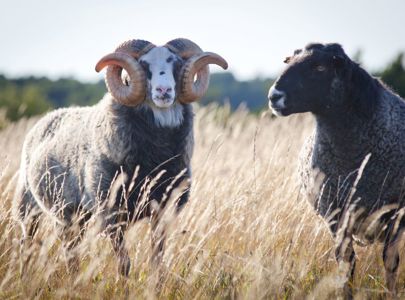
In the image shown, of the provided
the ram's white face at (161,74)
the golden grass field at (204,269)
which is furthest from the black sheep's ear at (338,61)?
the ram's white face at (161,74)

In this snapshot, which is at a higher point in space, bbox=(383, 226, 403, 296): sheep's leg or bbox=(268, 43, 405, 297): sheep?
bbox=(268, 43, 405, 297): sheep

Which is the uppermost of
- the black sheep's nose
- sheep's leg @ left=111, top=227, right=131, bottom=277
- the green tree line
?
the black sheep's nose

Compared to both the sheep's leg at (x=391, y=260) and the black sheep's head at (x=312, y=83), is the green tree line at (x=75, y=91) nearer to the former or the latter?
the black sheep's head at (x=312, y=83)

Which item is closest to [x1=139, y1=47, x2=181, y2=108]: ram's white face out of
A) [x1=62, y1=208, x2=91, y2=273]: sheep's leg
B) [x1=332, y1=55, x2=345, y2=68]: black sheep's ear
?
[x1=62, y1=208, x2=91, y2=273]: sheep's leg

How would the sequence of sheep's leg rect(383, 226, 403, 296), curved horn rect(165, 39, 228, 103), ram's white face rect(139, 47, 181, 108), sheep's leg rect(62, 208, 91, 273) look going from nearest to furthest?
sheep's leg rect(62, 208, 91, 273)
sheep's leg rect(383, 226, 403, 296)
ram's white face rect(139, 47, 181, 108)
curved horn rect(165, 39, 228, 103)

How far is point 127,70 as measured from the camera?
17.1 ft

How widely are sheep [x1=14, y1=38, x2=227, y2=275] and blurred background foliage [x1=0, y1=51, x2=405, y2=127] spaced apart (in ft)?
5.63

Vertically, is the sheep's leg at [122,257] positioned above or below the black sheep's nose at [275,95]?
below

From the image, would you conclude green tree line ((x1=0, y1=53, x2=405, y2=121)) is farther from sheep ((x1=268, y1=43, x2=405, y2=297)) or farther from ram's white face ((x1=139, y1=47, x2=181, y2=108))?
ram's white face ((x1=139, y1=47, x2=181, y2=108))

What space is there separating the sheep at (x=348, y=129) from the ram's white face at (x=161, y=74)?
0.95 metres

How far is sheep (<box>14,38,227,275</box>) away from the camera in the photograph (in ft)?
16.6

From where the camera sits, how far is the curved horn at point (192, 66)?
5363 millimetres

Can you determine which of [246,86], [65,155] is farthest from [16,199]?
[246,86]

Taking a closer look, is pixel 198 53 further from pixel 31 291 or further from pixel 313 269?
pixel 31 291
